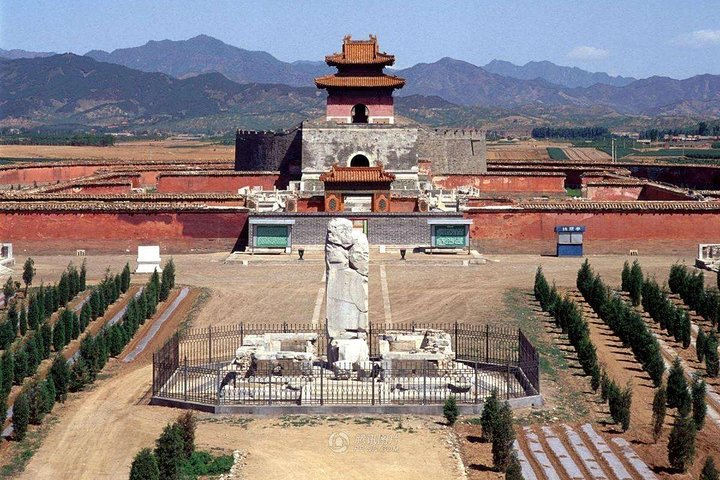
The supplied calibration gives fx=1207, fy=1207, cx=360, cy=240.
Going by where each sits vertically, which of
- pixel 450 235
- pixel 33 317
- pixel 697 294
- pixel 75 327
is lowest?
pixel 75 327

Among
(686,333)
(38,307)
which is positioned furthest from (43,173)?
(686,333)

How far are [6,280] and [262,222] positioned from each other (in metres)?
10.8

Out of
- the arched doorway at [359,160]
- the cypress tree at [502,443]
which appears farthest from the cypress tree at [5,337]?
the arched doorway at [359,160]

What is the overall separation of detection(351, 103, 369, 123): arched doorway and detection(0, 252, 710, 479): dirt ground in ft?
89.3

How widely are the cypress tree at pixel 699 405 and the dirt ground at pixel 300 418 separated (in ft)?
4.04

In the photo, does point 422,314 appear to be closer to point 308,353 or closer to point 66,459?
point 308,353

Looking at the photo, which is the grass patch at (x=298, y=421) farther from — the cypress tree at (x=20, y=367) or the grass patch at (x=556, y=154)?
the grass patch at (x=556, y=154)

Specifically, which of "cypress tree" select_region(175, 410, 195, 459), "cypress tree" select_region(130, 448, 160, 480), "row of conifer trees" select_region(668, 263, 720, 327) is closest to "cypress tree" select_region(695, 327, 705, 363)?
"row of conifer trees" select_region(668, 263, 720, 327)

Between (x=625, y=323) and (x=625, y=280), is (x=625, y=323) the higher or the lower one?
the lower one

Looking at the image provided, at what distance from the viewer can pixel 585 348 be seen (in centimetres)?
2756

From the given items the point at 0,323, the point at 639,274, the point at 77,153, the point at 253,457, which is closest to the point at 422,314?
the point at 639,274

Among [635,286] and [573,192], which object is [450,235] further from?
[573,192]

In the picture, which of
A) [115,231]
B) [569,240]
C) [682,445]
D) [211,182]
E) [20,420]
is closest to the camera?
[682,445]

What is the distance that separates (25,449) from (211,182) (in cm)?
4939
